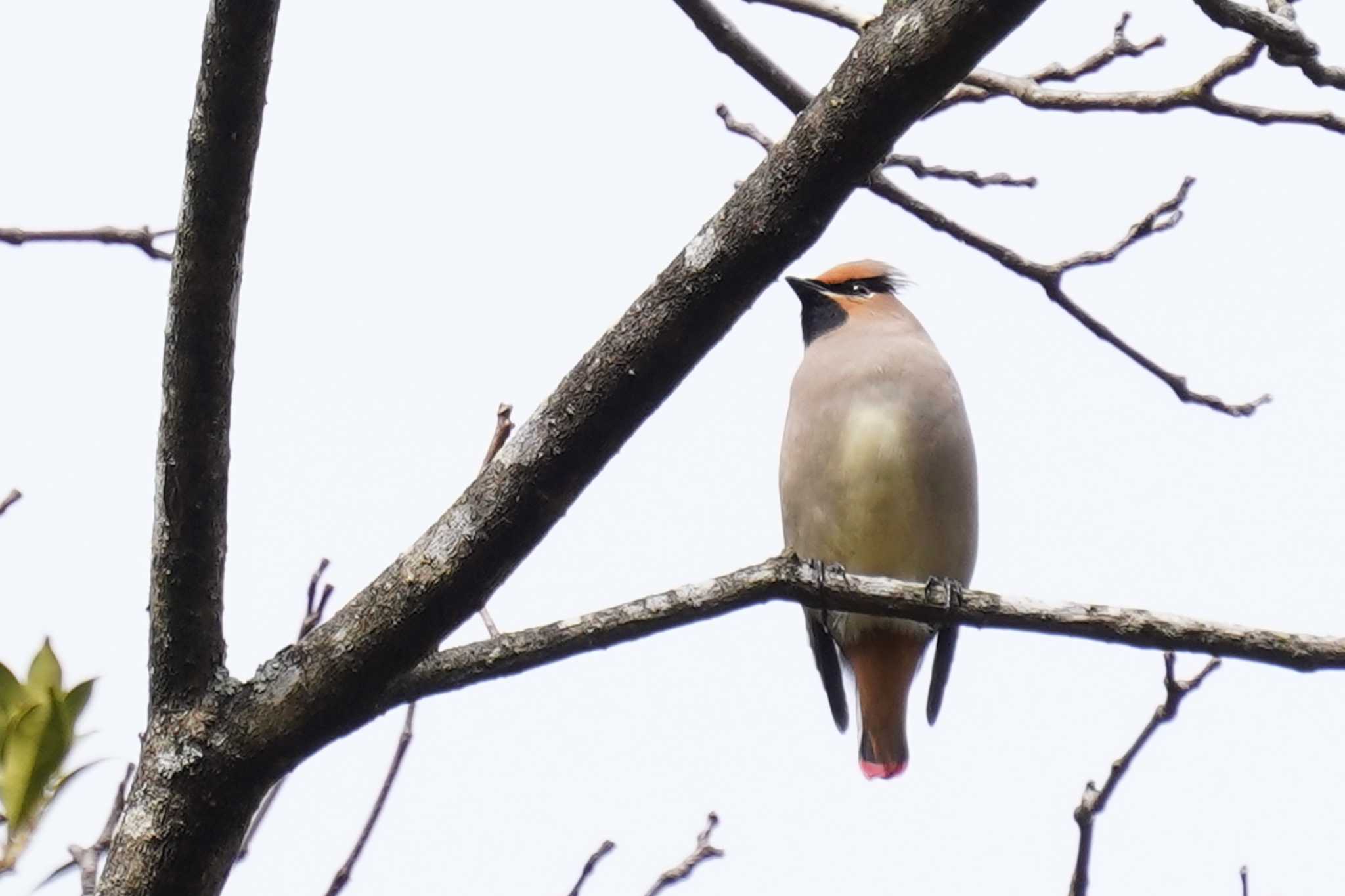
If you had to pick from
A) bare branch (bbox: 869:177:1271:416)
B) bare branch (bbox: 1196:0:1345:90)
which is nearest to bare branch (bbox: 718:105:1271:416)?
bare branch (bbox: 869:177:1271:416)

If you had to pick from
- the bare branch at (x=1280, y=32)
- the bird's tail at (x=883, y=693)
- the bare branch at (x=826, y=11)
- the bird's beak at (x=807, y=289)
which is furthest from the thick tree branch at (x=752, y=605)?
the bird's beak at (x=807, y=289)

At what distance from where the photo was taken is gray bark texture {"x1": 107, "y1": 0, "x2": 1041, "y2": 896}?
2.12m

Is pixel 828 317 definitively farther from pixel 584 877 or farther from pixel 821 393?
pixel 584 877

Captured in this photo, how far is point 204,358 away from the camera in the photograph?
220 centimetres

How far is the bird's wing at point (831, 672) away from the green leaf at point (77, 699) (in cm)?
286

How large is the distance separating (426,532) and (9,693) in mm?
712

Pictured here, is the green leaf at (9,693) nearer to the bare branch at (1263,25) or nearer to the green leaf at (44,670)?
the green leaf at (44,670)

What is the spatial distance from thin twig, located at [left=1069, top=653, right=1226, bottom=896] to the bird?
194 cm

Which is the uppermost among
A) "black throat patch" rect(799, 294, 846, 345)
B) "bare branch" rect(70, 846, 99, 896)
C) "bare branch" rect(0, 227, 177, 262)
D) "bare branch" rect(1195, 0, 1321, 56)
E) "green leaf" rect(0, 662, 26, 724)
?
"black throat patch" rect(799, 294, 846, 345)

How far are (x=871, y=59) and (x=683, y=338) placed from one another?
0.46 m

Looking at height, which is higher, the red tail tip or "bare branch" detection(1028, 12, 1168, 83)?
"bare branch" detection(1028, 12, 1168, 83)

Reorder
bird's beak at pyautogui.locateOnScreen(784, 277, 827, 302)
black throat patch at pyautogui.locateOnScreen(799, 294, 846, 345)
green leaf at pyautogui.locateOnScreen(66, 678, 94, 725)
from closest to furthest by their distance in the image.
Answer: green leaf at pyautogui.locateOnScreen(66, 678, 94, 725), black throat patch at pyautogui.locateOnScreen(799, 294, 846, 345), bird's beak at pyautogui.locateOnScreen(784, 277, 827, 302)

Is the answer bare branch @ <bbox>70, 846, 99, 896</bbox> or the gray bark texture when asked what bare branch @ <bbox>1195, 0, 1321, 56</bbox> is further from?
bare branch @ <bbox>70, 846, 99, 896</bbox>

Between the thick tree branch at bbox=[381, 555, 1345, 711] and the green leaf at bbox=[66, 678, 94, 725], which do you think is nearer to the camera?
the thick tree branch at bbox=[381, 555, 1345, 711]
